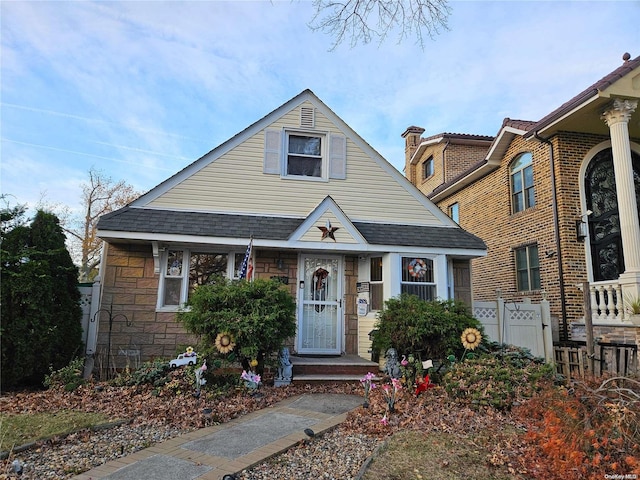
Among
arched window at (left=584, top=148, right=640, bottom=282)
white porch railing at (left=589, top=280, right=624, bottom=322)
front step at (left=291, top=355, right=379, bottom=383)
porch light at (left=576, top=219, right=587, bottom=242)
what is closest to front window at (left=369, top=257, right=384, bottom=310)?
front step at (left=291, top=355, right=379, bottom=383)

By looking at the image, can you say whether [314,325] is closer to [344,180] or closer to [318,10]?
[344,180]

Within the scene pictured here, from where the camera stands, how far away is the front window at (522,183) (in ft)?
39.9

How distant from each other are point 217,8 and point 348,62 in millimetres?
2293

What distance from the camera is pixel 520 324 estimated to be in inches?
376

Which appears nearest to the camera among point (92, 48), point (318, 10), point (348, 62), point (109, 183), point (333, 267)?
point (318, 10)

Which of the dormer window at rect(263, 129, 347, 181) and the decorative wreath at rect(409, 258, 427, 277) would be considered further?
the dormer window at rect(263, 129, 347, 181)

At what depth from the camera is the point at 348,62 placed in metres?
6.32

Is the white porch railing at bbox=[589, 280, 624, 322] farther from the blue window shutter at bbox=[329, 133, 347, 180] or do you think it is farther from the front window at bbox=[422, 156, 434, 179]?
the front window at bbox=[422, 156, 434, 179]

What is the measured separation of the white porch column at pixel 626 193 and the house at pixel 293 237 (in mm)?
2915

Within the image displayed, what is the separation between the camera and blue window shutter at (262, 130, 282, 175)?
30.7 ft

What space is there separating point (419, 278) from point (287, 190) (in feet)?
11.4

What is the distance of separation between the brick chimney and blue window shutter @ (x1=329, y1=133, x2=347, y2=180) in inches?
498

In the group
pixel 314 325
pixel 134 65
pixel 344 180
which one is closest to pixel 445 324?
pixel 314 325

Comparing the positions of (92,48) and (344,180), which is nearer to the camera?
(92,48)
